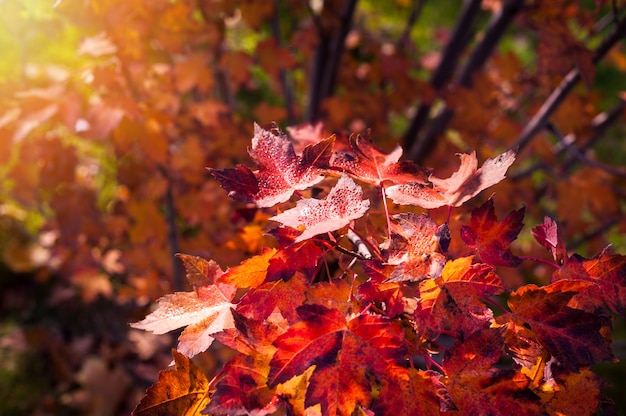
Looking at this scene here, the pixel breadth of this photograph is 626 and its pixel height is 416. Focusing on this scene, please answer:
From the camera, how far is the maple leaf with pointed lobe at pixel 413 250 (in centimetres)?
68

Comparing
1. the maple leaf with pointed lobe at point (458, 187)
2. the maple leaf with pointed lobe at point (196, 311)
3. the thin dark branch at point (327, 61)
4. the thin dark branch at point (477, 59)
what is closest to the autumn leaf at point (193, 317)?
the maple leaf with pointed lobe at point (196, 311)

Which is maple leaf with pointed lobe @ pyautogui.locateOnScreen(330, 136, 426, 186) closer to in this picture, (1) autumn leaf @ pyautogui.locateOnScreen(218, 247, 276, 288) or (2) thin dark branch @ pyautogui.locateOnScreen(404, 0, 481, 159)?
(1) autumn leaf @ pyautogui.locateOnScreen(218, 247, 276, 288)

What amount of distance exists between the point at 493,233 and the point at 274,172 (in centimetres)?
35

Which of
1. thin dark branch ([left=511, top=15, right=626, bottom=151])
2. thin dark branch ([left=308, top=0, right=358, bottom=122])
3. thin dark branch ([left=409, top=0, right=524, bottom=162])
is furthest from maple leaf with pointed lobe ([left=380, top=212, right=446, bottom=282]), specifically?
thin dark branch ([left=409, top=0, right=524, bottom=162])

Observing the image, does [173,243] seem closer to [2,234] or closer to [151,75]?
[151,75]

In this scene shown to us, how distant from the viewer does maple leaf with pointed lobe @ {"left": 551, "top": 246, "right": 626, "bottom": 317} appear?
0.77m

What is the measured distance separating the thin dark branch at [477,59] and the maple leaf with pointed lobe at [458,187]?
50.2 inches

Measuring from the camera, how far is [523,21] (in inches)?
75.0

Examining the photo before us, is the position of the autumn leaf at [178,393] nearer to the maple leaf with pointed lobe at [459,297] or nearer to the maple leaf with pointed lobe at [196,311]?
the maple leaf with pointed lobe at [196,311]

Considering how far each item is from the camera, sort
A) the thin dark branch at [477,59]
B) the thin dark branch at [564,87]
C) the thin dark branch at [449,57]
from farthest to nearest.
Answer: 1. the thin dark branch at [449,57]
2. the thin dark branch at [477,59]
3. the thin dark branch at [564,87]

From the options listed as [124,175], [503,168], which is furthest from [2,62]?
[503,168]

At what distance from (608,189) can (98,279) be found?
244 centimetres

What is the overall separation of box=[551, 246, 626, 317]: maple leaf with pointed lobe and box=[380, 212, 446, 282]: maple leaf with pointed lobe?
22 cm

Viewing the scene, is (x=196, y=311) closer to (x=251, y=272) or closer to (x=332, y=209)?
(x=251, y=272)
